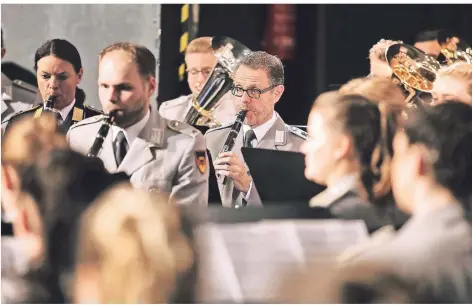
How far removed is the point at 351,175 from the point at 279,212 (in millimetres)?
395

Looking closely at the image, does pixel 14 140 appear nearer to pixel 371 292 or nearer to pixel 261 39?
pixel 261 39

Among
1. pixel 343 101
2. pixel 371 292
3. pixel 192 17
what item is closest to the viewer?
pixel 371 292

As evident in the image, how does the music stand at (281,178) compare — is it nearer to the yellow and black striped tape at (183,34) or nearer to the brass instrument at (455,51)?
the yellow and black striped tape at (183,34)

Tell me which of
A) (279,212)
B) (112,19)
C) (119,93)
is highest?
(112,19)

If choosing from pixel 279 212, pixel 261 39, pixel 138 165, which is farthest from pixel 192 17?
pixel 279 212

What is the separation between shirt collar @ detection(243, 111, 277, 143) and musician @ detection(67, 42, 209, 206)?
13.1 inches

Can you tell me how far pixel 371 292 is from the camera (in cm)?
454

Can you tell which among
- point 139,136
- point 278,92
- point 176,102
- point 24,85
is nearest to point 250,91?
point 278,92

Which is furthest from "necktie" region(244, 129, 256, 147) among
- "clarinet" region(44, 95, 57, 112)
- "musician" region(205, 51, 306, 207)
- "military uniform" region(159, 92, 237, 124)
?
"clarinet" region(44, 95, 57, 112)

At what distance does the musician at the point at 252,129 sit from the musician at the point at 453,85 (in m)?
0.76

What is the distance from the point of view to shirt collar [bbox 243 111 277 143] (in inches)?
205

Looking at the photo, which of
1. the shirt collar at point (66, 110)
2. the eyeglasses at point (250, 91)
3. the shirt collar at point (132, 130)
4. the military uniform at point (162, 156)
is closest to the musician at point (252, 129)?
the eyeglasses at point (250, 91)

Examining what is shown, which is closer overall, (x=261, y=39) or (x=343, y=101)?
(x=343, y=101)

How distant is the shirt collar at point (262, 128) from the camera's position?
5211 millimetres
